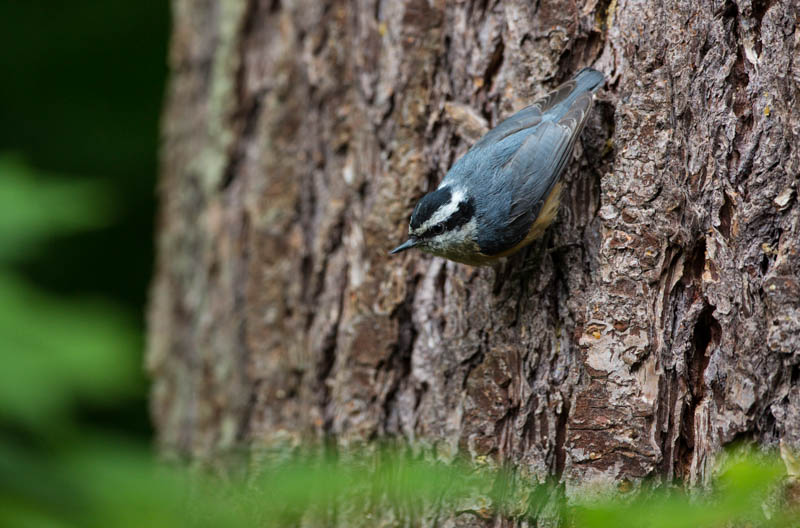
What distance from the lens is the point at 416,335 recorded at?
2668 millimetres

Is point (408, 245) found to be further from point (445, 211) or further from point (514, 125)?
point (514, 125)

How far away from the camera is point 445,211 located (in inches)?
99.0

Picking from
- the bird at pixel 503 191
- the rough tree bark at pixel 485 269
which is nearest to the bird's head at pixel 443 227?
the bird at pixel 503 191

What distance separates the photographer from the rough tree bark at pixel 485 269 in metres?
2.01

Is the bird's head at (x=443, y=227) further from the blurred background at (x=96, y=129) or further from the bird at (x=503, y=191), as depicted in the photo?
the blurred background at (x=96, y=129)

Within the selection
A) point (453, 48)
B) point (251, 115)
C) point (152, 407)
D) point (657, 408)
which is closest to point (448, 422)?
point (657, 408)

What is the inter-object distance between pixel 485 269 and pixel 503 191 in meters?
0.27

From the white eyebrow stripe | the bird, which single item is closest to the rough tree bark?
the bird

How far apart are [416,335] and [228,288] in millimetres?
1027

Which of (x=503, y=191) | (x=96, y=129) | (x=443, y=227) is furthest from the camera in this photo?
(x=96, y=129)

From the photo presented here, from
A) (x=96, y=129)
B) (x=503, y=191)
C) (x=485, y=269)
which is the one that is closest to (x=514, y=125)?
(x=503, y=191)

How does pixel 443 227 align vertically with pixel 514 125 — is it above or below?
below

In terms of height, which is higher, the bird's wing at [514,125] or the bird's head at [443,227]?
the bird's wing at [514,125]

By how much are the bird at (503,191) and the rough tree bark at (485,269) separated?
0.29 feet
